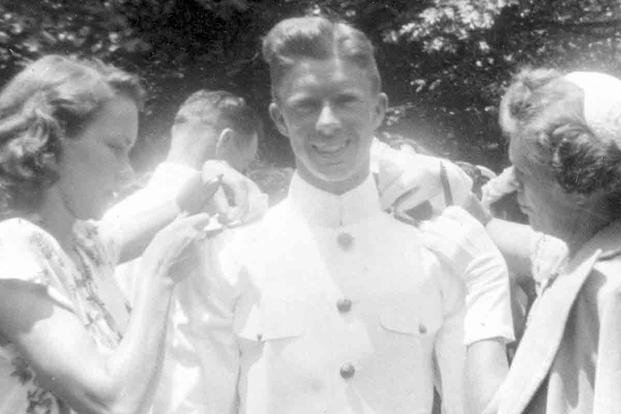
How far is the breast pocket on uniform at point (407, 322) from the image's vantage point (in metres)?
2.55

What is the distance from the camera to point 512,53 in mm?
9031

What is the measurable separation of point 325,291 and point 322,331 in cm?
11

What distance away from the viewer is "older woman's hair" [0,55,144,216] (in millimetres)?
2488

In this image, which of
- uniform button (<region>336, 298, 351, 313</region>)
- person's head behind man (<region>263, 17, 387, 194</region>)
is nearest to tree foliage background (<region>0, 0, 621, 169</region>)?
person's head behind man (<region>263, 17, 387, 194</region>)

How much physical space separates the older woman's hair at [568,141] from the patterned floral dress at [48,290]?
1.11 metres

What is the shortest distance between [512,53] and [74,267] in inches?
276

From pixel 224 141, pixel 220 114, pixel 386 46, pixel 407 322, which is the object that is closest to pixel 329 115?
pixel 407 322

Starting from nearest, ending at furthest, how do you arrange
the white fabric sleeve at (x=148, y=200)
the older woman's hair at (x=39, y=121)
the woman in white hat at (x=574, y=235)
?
the woman in white hat at (x=574, y=235), the older woman's hair at (x=39, y=121), the white fabric sleeve at (x=148, y=200)

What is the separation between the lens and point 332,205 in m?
2.73

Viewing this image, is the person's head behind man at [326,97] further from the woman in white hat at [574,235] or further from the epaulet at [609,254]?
the epaulet at [609,254]

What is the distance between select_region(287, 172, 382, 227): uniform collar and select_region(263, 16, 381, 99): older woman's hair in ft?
0.92

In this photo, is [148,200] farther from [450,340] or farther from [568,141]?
[568,141]

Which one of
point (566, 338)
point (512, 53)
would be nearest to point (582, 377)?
point (566, 338)

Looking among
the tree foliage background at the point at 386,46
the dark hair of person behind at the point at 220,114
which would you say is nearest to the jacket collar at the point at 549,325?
the dark hair of person behind at the point at 220,114
